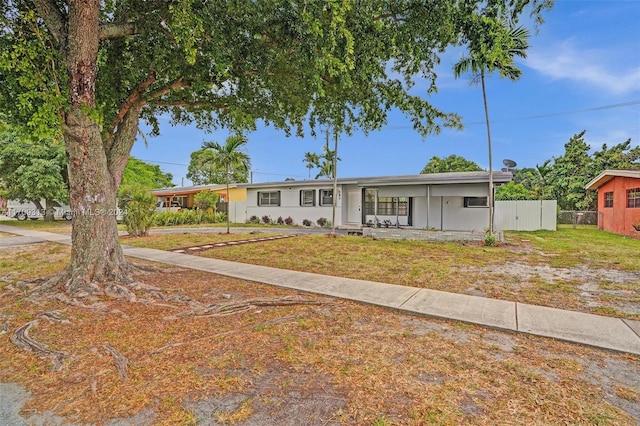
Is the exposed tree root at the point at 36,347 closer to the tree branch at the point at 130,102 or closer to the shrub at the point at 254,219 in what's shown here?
the tree branch at the point at 130,102

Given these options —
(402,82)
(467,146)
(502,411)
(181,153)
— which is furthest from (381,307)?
(181,153)

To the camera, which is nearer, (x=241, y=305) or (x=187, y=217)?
(x=241, y=305)

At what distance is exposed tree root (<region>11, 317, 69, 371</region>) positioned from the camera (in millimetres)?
3225

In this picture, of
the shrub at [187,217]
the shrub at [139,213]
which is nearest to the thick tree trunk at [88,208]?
the shrub at [139,213]

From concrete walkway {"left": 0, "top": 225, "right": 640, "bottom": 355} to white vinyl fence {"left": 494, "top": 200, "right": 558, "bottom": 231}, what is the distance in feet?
51.5

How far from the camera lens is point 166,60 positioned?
6.03 metres

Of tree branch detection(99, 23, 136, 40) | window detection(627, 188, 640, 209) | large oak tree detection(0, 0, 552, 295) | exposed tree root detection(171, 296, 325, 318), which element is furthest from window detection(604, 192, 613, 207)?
tree branch detection(99, 23, 136, 40)

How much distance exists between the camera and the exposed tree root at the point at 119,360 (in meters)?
2.96

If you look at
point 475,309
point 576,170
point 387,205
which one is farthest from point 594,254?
point 576,170

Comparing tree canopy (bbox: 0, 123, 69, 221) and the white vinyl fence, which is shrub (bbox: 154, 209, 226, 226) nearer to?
tree canopy (bbox: 0, 123, 69, 221)

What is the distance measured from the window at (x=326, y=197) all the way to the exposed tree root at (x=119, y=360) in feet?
57.9

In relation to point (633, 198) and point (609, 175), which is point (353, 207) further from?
point (609, 175)

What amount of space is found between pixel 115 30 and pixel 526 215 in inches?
810

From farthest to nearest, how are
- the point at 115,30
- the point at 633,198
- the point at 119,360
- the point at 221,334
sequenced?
the point at 633,198, the point at 115,30, the point at 221,334, the point at 119,360
